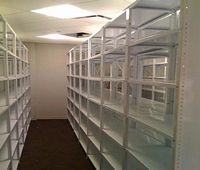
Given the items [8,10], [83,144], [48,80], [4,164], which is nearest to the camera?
[4,164]

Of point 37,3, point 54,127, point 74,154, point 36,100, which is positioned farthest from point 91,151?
point 36,100

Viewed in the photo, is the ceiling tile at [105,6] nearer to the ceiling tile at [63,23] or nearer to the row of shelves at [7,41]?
the ceiling tile at [63,23]

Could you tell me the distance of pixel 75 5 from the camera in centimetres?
249

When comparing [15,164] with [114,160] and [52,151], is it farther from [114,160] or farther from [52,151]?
[114,160]

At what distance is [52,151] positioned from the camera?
3791mm

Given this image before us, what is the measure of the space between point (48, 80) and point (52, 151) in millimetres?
3005

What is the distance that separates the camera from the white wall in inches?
243

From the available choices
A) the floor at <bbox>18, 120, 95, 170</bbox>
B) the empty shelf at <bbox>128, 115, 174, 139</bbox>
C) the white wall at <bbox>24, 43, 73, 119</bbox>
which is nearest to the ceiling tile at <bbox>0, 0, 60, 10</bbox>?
the empty shelf at <bbox>128, 115, 174, 139</bbox>

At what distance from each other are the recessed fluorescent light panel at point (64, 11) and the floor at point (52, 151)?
8.17ft

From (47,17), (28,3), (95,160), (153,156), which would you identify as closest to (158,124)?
(153,156)

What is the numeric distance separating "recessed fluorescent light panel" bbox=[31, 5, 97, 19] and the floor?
2490 mm

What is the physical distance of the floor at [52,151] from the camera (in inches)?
127

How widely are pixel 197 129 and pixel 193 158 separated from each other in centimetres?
19

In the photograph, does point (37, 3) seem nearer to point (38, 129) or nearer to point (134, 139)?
point (134, 139)
